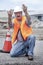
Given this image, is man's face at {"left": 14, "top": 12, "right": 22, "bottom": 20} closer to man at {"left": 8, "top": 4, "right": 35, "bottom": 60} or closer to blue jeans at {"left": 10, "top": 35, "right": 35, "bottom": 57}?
man at {"left": 8, "top": 4, "right": 35, "bottom": 60}

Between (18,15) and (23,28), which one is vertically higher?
(18,15)

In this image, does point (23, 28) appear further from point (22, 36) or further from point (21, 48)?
point (21, 48)

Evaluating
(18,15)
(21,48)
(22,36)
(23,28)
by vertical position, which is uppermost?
(18,15)

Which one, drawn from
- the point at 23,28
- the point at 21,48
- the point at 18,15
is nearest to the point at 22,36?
the point at 23,28

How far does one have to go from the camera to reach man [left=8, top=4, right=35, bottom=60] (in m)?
8.32

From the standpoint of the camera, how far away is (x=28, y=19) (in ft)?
27.1

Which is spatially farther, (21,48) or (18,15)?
(21,48)

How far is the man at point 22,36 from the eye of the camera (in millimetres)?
8320

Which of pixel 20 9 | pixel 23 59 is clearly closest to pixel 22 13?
pixel 20 9

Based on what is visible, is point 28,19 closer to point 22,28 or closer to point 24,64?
point 22,28

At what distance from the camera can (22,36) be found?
27.6ft

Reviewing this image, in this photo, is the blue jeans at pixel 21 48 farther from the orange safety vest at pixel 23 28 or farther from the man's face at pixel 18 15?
the man's face at pixel 18 15

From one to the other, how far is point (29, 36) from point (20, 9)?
73cm

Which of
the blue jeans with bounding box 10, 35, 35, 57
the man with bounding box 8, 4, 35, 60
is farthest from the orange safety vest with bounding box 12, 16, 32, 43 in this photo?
the blue jeans with bounding box 10, 35, 35, 57
